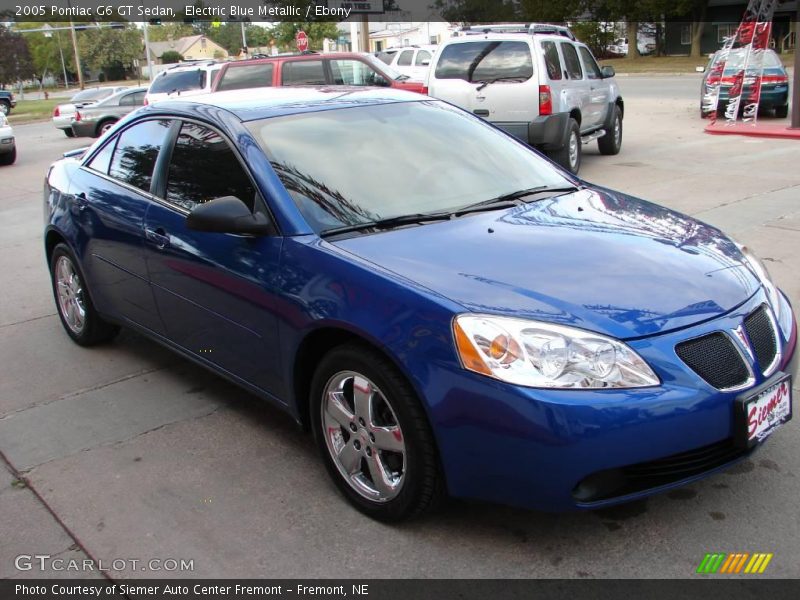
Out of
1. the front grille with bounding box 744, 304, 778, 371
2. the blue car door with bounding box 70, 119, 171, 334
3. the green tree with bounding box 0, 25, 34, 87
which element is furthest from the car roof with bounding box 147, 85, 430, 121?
the green tree with bounding box 0, 25, 34, 87

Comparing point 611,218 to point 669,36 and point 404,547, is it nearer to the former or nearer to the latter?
point 404,547

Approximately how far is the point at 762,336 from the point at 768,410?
28 centimetres

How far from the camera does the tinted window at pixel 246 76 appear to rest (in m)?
14.4

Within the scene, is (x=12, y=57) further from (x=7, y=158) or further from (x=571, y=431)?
(x=571, y=431)

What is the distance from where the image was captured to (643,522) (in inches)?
125

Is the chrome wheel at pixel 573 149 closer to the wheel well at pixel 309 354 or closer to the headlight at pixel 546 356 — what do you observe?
the wheel well at pixel 309 354

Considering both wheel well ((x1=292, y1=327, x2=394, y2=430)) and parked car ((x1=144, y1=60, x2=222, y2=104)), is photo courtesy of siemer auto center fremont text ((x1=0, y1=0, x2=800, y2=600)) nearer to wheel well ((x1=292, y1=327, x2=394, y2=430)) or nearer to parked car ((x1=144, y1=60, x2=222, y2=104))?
wheel well ((x1=292, y1=327, x2=394, y2=430))

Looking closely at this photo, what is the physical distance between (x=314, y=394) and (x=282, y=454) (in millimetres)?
646

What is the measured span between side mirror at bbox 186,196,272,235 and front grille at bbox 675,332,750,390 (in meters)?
1.74

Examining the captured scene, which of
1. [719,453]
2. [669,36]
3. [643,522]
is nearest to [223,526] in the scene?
[643,522]

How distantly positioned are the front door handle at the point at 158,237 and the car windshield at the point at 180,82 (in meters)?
13.8

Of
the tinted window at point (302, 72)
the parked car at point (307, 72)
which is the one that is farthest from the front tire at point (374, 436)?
the tinted window at point (302, 72)

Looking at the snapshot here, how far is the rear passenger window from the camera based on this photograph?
11.5 meters

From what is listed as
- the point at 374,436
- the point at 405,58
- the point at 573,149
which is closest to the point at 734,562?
the point at 374,436
